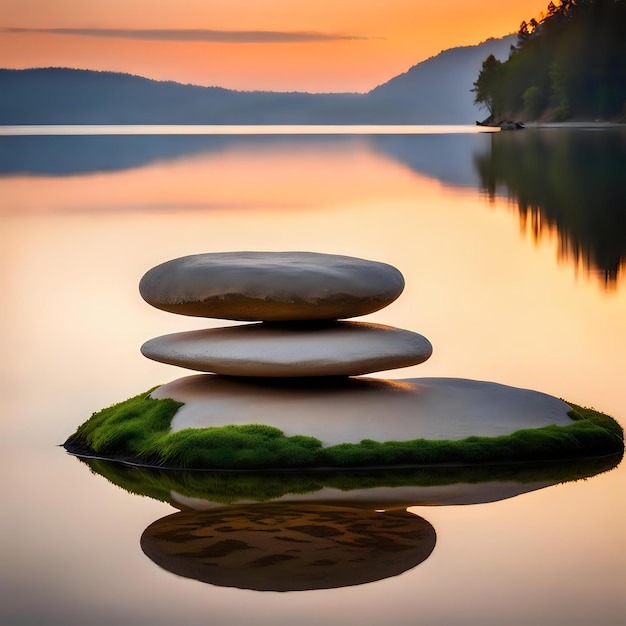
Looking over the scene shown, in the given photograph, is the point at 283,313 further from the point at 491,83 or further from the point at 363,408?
the point at 491,83

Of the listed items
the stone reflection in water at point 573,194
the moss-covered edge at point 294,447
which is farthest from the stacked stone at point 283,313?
the stone reflection in water at point 573,194

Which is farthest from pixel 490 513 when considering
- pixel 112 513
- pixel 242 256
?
pixel 242 256

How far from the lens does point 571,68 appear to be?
122 meters

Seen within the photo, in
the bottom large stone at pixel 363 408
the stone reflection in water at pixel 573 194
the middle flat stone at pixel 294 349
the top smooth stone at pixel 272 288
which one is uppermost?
the top smooth stone at pixel 272 288

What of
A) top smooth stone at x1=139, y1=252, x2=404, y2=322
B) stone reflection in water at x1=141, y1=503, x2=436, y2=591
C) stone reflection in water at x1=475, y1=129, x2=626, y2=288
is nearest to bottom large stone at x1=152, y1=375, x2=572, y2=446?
top smooth stone at x1=139, y1=252, x2=404, y2=322

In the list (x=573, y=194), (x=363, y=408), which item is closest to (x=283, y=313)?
(x=363, y=408)

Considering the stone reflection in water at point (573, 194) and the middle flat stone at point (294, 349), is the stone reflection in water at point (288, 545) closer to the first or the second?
the middle flat stone at point (294, 349)

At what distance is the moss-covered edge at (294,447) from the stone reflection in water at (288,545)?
3.00ft

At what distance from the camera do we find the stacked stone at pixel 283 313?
33.1 ft

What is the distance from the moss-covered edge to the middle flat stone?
0.47 meters

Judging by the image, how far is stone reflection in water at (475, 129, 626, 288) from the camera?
24547 mm

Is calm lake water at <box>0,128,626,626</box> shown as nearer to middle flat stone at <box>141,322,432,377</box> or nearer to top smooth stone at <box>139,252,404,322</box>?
middle flat stone at <box>141,322,432,377</box>

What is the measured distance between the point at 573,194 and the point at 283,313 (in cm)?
2740

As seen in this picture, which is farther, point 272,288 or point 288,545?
point 272,288
